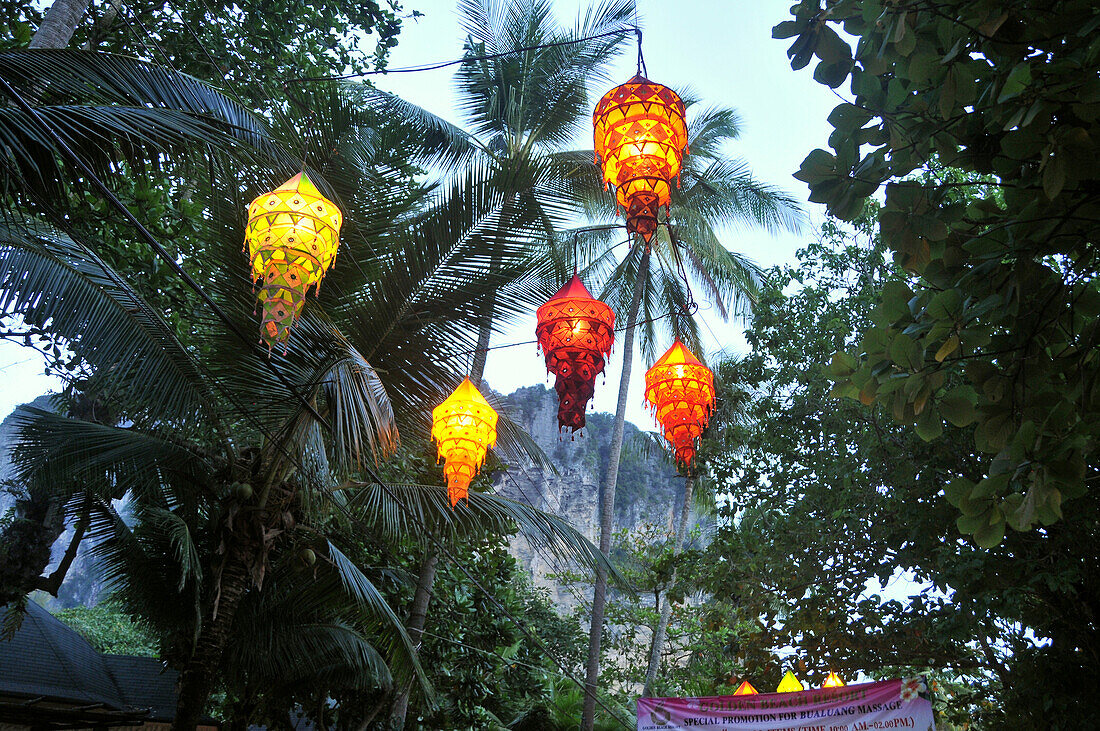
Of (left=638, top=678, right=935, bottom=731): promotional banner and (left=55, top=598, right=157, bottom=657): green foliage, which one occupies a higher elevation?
(left=55, top=598, right=157, bottom=657): green foliage

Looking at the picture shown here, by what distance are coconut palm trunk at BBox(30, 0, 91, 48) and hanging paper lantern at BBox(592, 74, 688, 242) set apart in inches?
149

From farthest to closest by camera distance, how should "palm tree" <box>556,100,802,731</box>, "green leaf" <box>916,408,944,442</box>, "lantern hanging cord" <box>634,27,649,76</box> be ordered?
"palm tree" <box>556,100,802,731</box> → "lantern hanging cord" <box>634,27,649,76</box> → "green leaf" <box>916,408,944,442</box>

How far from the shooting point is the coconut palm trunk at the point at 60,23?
5422 millimetres

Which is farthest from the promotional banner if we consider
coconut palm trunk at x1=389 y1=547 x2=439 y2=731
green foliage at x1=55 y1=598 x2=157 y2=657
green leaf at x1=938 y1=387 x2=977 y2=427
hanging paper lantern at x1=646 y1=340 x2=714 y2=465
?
green foliage at x1=55 y1=598 x2=157 y2=657

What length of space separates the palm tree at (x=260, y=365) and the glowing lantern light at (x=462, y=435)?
0.52m

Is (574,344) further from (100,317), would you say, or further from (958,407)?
(100,317)

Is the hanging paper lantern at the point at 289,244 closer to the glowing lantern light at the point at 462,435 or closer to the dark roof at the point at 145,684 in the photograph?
the glowing lantern light at the point at 462,435

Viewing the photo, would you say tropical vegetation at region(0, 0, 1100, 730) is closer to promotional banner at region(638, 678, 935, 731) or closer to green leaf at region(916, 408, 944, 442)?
green leaf at region(916, 408, 944, 442)

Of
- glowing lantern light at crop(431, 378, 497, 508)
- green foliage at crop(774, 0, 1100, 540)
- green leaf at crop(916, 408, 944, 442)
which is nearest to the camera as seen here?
green foliage at crop(774, 0, 1100, 540)

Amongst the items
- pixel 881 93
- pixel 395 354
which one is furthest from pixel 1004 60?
pixel 395 354

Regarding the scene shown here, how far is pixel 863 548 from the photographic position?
308 inches

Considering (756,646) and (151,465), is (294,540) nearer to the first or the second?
(151,465)

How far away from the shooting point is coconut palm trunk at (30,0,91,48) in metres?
5.42

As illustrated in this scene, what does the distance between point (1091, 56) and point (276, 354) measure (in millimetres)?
5375
